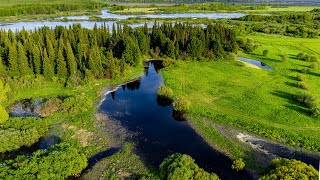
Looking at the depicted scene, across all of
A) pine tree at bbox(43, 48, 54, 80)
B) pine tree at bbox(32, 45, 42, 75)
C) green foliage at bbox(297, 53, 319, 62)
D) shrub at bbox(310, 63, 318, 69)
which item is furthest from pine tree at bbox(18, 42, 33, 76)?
green foliage at bbox(297, 53, 319, 62)

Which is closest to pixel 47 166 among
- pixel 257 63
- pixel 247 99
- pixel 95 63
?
pixel 95 63

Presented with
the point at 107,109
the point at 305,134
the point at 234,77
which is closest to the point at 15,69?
the point at 107,109

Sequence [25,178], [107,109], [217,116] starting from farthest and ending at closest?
[107,109], [217,116], [25,178]

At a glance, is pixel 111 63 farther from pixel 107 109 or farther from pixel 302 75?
pixel 302 75

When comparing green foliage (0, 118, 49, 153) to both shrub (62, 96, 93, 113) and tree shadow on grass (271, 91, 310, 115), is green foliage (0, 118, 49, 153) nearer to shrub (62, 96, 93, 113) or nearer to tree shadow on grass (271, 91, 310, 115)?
shrub (62, 96, 93, 113)

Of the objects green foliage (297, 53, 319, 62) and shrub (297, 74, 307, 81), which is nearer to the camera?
shrub (297, 74, 307, 81)

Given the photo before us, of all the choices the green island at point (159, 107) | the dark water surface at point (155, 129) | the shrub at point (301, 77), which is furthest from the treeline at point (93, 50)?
the shrub at point (301, 77)

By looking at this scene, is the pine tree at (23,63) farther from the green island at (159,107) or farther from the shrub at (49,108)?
the shrub at (49,108)
